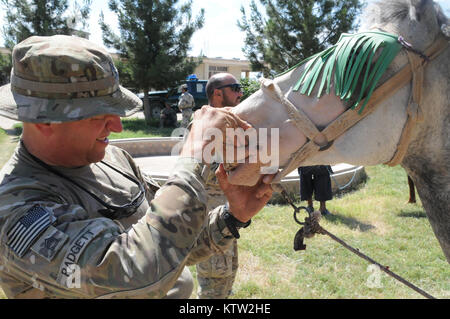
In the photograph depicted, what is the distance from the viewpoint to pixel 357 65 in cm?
139

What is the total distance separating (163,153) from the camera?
11258 millimetres

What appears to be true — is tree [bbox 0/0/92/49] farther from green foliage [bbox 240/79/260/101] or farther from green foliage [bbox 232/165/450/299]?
green foliage [bbox 232/165/450/299]

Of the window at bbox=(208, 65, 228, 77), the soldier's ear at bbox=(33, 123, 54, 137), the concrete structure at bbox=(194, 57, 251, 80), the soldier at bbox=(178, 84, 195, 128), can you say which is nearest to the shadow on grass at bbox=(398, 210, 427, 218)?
the soldier's ear at bbox=(33, 123, 54, 137)

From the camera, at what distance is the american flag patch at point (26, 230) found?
1.26 meters

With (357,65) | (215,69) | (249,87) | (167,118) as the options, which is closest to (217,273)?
(357,65)

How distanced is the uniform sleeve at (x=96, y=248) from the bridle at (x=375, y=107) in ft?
1.72

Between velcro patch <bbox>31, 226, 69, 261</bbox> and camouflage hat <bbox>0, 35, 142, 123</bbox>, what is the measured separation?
0.45 metres

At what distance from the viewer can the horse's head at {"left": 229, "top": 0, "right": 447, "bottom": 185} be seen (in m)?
1.41

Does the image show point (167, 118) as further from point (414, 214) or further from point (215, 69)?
point (215, 69)

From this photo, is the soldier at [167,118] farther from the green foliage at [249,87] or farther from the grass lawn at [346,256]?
the grass lawn at [346,256]

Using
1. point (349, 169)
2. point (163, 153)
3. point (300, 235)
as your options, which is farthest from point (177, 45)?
point (300, 235)

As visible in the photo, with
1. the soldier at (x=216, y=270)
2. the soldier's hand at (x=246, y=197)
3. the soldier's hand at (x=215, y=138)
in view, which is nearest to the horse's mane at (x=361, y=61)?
the soldier's hand at (x=215, y=138)

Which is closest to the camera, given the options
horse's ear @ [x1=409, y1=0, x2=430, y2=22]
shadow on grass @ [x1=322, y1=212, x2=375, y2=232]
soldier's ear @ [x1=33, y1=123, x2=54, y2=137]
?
horse's ear @ [x1=409, y1=0, x2=430, y2=22]

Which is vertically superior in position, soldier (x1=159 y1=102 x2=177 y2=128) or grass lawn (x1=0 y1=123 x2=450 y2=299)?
soldier (x1=159 y1=102 x2=177 y2=128)
